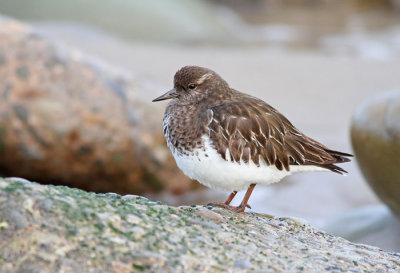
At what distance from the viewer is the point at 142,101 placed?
6.62 metres

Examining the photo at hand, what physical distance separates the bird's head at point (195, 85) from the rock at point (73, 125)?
2480 millimetres

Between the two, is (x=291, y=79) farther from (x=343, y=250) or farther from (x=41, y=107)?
(x=343, y=250)

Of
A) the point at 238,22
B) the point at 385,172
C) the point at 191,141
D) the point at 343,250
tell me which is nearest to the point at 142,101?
the point at 385,172

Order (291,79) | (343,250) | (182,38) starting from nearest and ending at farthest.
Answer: (343,250)
(291,79)
(182,38)

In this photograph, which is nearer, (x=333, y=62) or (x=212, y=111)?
(x=212, y=111)

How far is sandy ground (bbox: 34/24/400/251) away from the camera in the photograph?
6.87 meters

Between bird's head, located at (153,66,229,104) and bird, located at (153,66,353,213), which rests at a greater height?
bird's head, located at (153,66,229,104)

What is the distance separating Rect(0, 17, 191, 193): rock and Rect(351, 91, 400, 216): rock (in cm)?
194

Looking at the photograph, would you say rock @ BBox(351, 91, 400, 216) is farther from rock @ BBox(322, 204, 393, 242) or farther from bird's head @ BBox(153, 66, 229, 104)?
bird's head @ BBox(153, 66, 229, 104)

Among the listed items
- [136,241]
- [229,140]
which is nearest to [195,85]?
[229,140]

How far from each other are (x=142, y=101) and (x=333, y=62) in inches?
228

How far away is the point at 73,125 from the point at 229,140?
2.98 m

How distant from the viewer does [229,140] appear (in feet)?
12.2

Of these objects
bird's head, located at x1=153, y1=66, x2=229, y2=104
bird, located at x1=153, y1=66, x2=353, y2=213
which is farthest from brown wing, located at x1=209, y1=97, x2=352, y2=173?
bird's head, located at x1=153, y1=66, x2=229, y2=104
